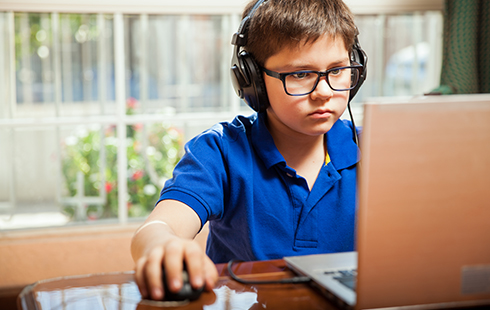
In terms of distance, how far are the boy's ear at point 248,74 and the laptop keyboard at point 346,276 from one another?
17.2 inches

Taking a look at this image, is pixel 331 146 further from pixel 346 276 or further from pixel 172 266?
pixel 172 266

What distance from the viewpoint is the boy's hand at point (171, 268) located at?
0.52m

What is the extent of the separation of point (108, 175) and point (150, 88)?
1.55 feet

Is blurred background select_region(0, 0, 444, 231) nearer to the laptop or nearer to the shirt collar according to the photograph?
the shirt collar

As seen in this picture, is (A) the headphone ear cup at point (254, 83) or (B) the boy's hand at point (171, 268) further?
(A) the headphone ear cup at point (254, 83)

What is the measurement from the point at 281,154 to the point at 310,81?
0.19 m

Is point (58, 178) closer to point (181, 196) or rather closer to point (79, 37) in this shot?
point (79, 37)

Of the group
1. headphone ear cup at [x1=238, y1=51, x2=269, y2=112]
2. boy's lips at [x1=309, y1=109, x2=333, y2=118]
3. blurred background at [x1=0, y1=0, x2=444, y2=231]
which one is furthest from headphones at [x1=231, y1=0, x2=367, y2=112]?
blurred background at [x1=0, y1=0, x2=444, y2=231]

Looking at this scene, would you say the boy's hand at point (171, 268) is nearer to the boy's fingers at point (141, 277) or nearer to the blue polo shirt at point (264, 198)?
the boy's fingers at point (141, 277)

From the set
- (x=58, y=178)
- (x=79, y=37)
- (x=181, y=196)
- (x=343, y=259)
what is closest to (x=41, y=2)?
(x=79, y=37)

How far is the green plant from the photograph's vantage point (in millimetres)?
2178

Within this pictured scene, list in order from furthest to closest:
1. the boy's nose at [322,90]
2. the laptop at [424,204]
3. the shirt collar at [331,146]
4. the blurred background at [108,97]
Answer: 1. the blurred background at [108,97]
2. the shirt collar at [331,146]
3. the boy's nose at [322,90]
4. the laptop at [424,204]

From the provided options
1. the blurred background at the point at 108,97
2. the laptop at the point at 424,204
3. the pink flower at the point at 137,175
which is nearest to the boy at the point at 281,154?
the laptop at the point at 424,204

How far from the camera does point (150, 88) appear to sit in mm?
2246
